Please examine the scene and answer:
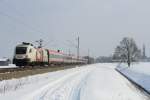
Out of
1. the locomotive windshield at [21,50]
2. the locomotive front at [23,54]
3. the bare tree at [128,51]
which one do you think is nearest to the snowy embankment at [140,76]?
the bare tree at [128,51]

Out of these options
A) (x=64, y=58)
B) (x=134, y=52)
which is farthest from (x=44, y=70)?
(x=134, y=52)

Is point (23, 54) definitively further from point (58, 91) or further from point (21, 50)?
point (58, 91)

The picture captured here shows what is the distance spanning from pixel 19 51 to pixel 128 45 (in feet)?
219

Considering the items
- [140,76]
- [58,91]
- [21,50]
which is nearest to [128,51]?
[140,76]

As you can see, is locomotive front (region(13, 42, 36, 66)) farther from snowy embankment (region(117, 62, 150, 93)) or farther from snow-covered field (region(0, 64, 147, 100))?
snowy embankment (region(117, 62, 150, 93))

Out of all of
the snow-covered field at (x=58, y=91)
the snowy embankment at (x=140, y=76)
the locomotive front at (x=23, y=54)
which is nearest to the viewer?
the snow-covered field at (x=58, y=91)

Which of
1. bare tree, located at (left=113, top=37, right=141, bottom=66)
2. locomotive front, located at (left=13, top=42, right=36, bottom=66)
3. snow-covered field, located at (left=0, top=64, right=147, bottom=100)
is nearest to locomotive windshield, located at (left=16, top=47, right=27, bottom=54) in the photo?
locomotive front, located at (left=13, top=42, right=36, bottom=66)

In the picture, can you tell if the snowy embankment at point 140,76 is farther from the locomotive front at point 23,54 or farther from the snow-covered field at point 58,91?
the locomotive front at point 23,54

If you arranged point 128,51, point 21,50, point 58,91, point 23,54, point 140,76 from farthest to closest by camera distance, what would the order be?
1. point 128,51
2. point 140,76
3. point 21,50
4. point 23,54
5. point 58,91

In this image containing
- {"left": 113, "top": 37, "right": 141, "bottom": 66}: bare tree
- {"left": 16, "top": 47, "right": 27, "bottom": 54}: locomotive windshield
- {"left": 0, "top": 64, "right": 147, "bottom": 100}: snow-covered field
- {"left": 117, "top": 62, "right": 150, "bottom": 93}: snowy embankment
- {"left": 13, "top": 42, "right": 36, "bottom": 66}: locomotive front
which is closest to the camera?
{"left": 0, "top": 64, "right": 147, "bottom": 100}: snow-covered field

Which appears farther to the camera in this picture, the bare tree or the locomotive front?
the bare tree

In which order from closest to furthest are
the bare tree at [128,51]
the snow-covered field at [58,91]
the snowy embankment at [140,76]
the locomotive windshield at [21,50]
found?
1. the snow-covered field at [58,91]
2. the snowy embankment at [140,76]
3. the locomotive windshield at [21,50]
4. the bare tree at [128,51]

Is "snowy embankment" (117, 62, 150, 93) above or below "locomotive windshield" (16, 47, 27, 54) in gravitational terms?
below

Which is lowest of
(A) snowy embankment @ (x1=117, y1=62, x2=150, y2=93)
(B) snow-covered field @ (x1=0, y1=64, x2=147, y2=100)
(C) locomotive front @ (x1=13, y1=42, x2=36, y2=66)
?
(A) snowy embankment @ (x1=117, y1=62, x2=150, y2=93)
